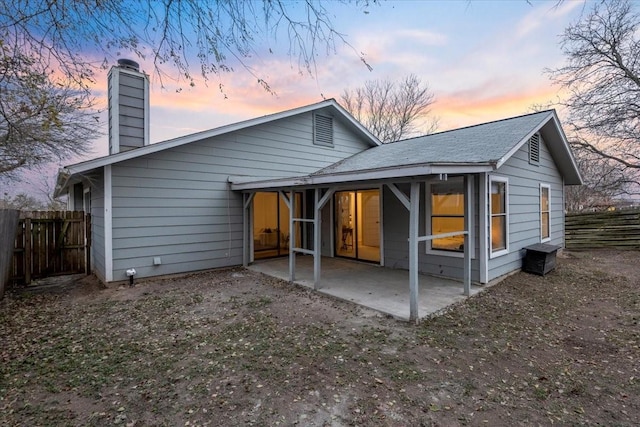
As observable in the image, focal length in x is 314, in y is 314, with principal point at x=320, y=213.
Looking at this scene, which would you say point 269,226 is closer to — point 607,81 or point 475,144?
point 475,144

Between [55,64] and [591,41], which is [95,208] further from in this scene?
[591,41]

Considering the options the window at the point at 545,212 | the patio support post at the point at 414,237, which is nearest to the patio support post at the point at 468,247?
the patio support post at the point at 414,237

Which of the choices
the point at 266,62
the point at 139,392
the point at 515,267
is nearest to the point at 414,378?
the point at 139,392

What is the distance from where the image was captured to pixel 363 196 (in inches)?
323

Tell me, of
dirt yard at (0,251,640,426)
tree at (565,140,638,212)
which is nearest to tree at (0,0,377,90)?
dirt yard at (0,251,640,426)

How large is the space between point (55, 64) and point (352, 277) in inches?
218

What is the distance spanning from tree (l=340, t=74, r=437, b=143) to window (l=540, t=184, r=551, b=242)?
12.6m

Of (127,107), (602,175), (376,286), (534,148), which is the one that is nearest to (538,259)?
(534,148)

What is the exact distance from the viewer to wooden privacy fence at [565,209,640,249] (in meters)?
10.3

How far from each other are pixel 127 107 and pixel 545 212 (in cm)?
1076

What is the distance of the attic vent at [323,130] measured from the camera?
30.6ft

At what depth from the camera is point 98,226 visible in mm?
6715

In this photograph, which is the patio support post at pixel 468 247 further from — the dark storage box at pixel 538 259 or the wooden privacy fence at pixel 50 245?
the wooden privacy fence at pixel 50 245

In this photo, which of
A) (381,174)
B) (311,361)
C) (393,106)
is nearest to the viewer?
(311,361)
